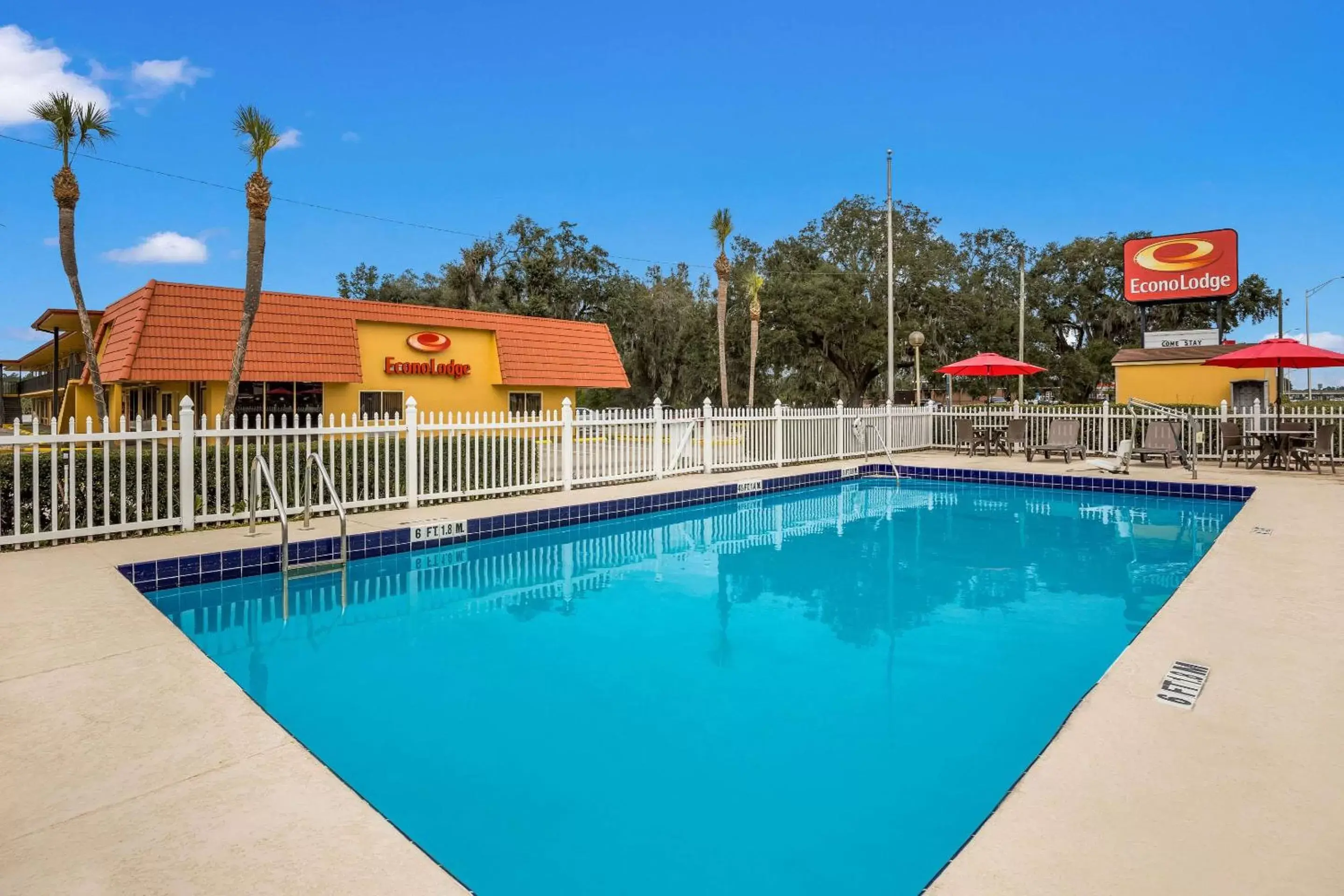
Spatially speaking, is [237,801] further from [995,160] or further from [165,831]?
[995,160]

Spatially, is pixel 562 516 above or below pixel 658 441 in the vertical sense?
below

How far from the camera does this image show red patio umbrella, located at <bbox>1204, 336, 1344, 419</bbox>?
41.5ft

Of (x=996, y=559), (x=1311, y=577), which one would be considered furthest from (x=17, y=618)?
(x=1311, y=577)

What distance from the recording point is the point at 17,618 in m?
4.46

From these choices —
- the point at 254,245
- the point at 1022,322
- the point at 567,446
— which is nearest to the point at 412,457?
the point at 567,446

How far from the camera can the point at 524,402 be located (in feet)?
77.8

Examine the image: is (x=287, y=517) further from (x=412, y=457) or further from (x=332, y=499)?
(x=412, y=457)

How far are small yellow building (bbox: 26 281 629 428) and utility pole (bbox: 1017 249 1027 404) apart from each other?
1444cm

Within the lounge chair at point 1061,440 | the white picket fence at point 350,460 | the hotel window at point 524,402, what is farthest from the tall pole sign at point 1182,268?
the hotel window at point 524,402

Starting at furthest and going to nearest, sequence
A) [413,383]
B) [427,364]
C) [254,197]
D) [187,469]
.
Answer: [427,364]
[413,383]
[254,197]
[187,469]

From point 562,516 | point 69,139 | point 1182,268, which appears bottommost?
point 562,516

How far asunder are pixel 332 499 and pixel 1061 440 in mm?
13690

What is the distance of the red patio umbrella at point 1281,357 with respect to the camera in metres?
12.7

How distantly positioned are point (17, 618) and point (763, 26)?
20.6 m
